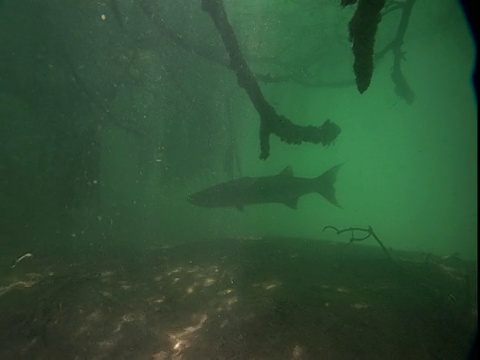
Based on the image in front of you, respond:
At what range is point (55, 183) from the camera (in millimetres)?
14641

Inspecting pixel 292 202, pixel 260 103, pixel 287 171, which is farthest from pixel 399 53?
pixel 260 103

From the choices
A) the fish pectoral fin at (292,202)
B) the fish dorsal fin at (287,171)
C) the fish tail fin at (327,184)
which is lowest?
the fish pectoral fin at (292,202)

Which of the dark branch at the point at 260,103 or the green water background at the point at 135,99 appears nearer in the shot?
the dark branch at the point at 260,103

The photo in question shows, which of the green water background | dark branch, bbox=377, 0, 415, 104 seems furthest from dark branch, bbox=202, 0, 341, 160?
dark branch, bbox=377, 0, 415, 104

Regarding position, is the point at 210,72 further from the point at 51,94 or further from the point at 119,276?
the point at 119,276

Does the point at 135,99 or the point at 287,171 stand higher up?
the point at 135,99

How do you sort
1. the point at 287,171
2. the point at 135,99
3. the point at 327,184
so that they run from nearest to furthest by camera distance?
the point at 287,171
the point at 327,184
the point at 135,99

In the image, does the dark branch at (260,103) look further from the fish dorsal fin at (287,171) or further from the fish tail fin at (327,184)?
the fish tail fin at (327,184)

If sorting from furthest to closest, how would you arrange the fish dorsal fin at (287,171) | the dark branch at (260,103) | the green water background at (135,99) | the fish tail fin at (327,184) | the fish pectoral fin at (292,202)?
the green water background at (135,99) → the fish tail fin at (327,184) → the fish pectoral fin at (292,202) → the fish dorsal fin at (287,171) → the dark branch at (260,103)

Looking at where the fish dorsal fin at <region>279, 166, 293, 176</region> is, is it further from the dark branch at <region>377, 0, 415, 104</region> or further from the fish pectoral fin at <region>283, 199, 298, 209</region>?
the dark branch at <region>377, 0, 415, 104</region>

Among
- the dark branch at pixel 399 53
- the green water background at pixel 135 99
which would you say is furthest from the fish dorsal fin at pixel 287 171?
the dark branch at pixel 399 53

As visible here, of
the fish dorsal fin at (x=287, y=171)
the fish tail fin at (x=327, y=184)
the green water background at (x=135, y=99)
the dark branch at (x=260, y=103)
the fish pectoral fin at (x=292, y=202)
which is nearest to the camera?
the dark branch at (x=260, y=103)

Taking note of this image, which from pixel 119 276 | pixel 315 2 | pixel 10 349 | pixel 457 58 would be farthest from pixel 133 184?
pixel 457 58

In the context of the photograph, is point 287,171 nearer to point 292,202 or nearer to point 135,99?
point 292,202
